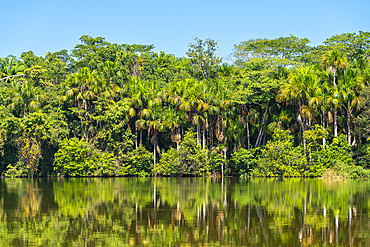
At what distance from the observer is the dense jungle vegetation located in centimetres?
4219

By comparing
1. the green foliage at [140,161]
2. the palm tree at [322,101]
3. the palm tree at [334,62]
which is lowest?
the green foliage at [140,161]

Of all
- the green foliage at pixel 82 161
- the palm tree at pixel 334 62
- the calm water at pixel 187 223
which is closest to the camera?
the calm water at pixel 187 223

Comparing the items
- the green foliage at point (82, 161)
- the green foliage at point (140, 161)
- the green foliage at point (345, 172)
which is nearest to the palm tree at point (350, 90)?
the green foliage at point (345, 172)

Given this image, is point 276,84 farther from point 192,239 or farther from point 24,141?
point 192,239

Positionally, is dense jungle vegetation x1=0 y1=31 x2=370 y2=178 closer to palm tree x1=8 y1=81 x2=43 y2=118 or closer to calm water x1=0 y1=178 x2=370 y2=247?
palm tree x1=8 y1=81 x2=43 y2=118

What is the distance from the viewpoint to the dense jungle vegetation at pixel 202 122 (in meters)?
42.2

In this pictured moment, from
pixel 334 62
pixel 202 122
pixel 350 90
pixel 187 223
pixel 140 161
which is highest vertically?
pixel 334 62

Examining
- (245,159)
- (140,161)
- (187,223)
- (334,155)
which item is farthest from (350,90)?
(187,223)

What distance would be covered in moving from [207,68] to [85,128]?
18.2 meters

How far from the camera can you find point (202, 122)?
47.2 m

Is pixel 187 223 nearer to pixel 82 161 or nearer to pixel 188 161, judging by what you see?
pixel 188 161

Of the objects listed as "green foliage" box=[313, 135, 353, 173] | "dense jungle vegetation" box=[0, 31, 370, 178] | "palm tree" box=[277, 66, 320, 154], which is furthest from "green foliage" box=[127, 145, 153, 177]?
"green foliage" box=[313, 135, 353, 173]

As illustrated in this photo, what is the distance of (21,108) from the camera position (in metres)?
49.1

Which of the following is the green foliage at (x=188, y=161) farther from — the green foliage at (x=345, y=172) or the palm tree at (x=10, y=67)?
the palm tree at (x=10, y=67)
